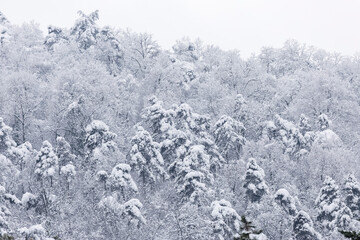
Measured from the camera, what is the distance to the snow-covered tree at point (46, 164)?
42156mm

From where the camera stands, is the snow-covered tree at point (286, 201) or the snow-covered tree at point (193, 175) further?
the snow-covered tree at point (193, 175)

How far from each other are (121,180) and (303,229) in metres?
14.4

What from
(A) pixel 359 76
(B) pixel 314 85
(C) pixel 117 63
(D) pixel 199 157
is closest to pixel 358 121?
(B) pixel 314 85

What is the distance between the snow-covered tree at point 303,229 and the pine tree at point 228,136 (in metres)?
17.3

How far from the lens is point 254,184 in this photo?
44.8 metres

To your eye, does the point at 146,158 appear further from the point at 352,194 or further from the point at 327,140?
the point at 327,140

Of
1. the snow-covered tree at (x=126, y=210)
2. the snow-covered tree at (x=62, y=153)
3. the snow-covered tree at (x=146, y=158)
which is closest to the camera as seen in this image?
the snow-covered tree at (x=126, y=210)

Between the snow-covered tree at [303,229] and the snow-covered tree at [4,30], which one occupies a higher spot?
the snow-covered tree at [4,30]

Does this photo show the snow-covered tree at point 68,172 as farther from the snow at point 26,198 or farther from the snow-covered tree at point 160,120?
the snow-covered tree at point 160,120

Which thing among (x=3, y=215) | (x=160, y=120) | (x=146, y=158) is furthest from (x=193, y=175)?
(x=3, y=215)

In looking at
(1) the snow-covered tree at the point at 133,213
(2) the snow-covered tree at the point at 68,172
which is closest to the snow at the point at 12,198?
(2) the snow-covered tree at the point at 68,172

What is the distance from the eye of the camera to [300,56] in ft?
275

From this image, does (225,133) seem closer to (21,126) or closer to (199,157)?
(199,157)

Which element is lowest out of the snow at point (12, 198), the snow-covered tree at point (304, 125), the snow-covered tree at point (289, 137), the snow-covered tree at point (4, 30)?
the snow at point (12, 198)
